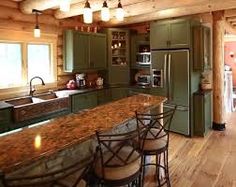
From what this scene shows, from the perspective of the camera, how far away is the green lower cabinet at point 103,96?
5.50 metres

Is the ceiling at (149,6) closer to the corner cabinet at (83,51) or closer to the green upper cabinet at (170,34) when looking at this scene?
the green upper cabinet at (170,34)

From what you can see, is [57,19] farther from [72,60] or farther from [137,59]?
[137,59]

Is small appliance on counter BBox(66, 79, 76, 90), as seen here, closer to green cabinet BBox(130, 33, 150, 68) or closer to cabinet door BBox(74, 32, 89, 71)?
cabinet door BBox(74, 32, 89, 71)

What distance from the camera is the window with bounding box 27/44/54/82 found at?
4.84 meters

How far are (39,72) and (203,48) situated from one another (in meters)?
3.29

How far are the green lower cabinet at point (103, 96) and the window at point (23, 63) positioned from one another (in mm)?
1033

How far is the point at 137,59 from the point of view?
6.24m

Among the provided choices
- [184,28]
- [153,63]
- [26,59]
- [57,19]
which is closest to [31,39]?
[26,59]

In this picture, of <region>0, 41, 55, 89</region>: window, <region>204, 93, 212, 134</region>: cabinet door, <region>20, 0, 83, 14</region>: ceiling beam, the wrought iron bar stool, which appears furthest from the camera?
<region>204, 93, 212, 134</region>: cabinet door

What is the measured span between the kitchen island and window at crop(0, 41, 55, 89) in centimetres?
241

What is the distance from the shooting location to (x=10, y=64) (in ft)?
14.7

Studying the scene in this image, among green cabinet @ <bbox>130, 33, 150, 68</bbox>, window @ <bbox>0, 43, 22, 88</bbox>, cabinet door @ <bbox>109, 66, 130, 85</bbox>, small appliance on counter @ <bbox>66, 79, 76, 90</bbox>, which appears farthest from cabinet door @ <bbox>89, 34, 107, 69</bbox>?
window @ <bbox>0, 43, 22, 88</bbox>

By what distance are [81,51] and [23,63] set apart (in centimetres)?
122

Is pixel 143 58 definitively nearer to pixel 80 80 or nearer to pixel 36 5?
pixel 80 80
